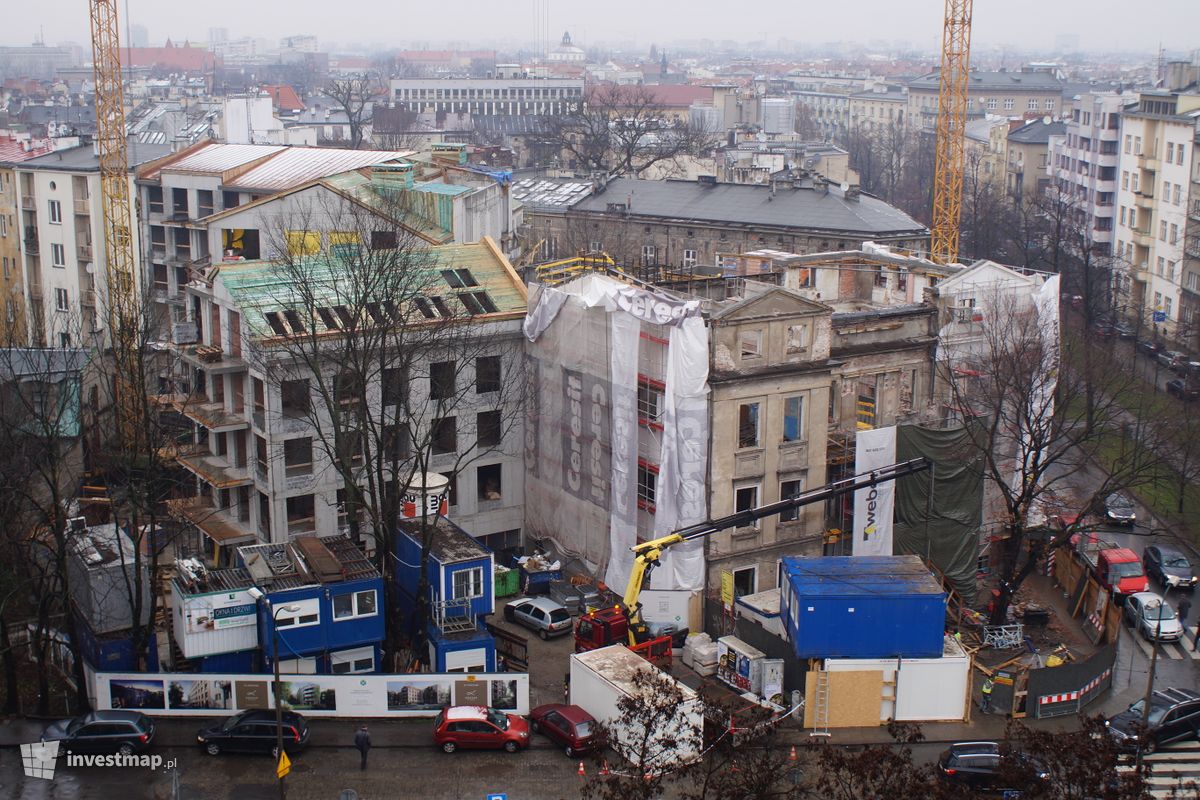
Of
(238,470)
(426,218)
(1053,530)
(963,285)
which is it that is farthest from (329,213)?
(1053,530)

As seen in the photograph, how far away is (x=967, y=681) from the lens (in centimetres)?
3691

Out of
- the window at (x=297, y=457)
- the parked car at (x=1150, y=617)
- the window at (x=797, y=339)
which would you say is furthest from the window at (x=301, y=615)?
the parked car at (x=1150, y=617)

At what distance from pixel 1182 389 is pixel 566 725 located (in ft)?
160

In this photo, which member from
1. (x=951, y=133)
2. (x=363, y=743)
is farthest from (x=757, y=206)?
(x=363, y=743)

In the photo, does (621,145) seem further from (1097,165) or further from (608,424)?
(608,424)

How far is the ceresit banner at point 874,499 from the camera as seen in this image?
43.3 metres

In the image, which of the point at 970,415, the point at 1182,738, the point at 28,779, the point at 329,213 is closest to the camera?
the point at 28,779

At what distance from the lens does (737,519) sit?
41094mm

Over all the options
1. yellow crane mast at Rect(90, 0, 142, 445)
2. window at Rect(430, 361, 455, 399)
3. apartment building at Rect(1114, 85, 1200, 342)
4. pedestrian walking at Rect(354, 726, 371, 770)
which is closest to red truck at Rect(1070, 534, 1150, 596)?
window at Rect(430, 361, 455, 399)

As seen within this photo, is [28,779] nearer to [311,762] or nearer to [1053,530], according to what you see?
[311,762]

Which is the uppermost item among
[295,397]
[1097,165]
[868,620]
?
[1097,165]

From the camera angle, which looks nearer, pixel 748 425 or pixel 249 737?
pixel 249 737

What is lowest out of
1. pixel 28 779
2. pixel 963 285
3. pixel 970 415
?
pixel 28 779

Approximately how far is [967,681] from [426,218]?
109ft
